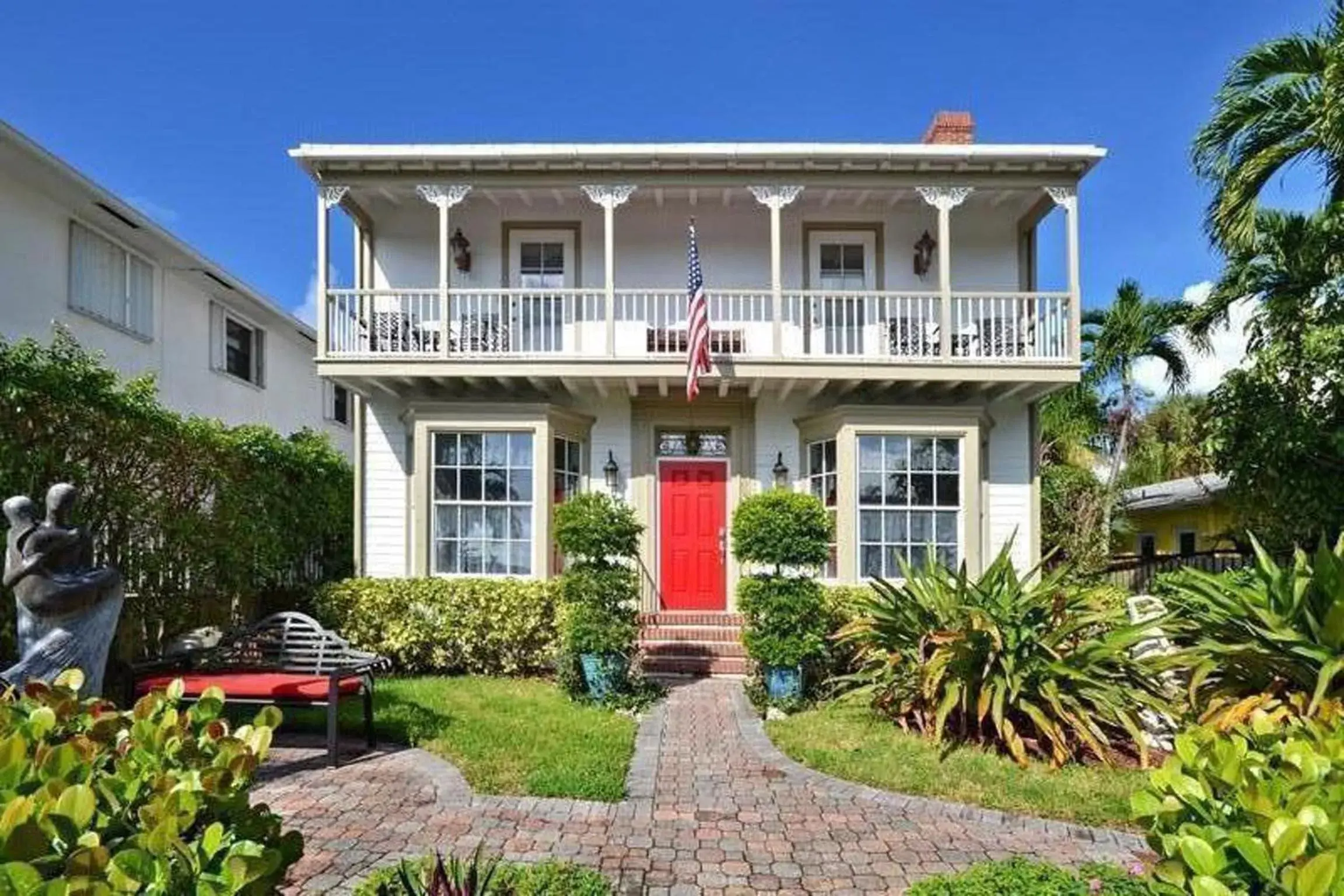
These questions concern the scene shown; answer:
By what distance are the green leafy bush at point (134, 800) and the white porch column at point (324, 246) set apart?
848cm

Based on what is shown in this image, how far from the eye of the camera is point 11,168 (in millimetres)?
10656

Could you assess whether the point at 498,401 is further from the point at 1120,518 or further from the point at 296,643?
the point at 1120,518

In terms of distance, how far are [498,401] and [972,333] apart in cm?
646

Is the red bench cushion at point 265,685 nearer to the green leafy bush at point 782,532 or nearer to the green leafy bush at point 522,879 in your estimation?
the green leafy bush at point 522,879

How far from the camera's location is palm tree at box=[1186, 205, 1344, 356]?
791 cm

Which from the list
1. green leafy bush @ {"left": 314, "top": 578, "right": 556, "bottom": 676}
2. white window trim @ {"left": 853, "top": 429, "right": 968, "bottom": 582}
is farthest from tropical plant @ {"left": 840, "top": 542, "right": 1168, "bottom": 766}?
green leafy bush @ {"left": 314, "top": 578, "right": 556, "bottom": 676}

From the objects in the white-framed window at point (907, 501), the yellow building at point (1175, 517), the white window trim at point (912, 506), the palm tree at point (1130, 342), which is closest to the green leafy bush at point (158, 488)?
the white window trim at point (912, 506)

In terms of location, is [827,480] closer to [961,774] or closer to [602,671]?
[602,671]

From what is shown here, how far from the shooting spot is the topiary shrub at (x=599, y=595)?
7887mm

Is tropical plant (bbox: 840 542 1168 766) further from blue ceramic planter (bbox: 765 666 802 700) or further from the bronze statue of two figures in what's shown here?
the bronze statue of two figures

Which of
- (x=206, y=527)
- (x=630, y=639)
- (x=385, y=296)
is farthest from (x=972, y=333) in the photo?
(x=206, y=527)

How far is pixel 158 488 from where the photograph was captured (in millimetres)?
7578

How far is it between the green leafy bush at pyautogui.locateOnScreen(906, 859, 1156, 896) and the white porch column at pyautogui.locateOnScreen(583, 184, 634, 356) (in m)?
7.35

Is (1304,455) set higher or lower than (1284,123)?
lower
